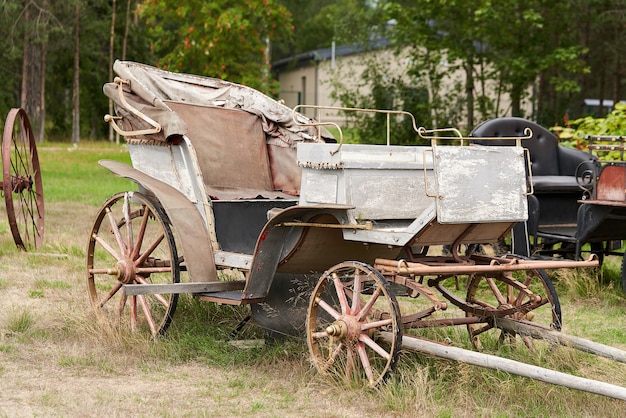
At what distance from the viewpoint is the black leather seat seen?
8.47m

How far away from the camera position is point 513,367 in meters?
4.61

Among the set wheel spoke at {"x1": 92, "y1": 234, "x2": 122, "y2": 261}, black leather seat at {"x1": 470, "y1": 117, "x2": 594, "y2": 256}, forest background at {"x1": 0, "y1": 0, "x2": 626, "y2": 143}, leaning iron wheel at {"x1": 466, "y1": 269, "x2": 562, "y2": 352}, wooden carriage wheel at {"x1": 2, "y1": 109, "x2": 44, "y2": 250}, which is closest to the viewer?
leaning iron wheel at {"x1": 466, "y1": 269, "x2": 562, "y2": 352}

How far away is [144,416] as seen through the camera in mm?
4777

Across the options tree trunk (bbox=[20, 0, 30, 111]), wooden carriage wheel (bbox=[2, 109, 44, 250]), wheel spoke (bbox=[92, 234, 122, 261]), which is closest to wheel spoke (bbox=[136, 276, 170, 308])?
wheel spoke (bbox=[92, 234, 122, 261])

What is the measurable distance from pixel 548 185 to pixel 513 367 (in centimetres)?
437

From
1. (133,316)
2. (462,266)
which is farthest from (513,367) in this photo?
(133,316)

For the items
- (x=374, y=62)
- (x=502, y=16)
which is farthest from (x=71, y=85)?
(x=502, y=16)

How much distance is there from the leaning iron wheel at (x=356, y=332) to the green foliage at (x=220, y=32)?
13888 millimetres

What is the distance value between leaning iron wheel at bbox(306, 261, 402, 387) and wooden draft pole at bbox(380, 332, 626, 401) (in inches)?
5.8

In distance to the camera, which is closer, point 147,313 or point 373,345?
point 373,345

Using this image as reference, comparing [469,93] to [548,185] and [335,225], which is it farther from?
[335,225]

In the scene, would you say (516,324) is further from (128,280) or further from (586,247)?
(586,247)

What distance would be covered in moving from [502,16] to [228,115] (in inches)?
454

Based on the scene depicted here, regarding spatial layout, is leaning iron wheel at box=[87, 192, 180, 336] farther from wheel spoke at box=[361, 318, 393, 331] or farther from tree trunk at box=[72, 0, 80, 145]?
tree trunk at box=[72, 0, 80, 145]
